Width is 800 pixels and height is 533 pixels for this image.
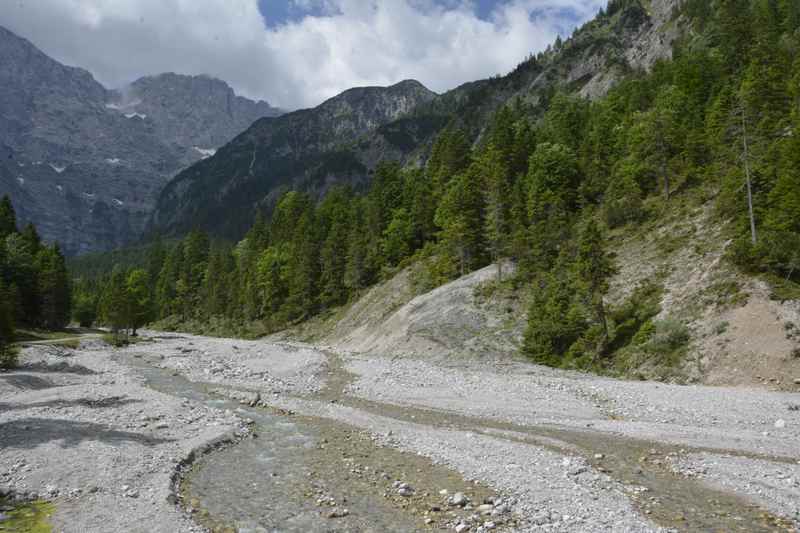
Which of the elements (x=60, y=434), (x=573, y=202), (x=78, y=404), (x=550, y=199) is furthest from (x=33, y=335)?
(x=573, y=202)

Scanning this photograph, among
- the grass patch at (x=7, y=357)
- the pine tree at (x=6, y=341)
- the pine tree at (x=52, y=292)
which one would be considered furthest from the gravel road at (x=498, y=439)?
the pine tree at (x=52, y=292)

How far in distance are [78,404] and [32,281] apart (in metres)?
58.6

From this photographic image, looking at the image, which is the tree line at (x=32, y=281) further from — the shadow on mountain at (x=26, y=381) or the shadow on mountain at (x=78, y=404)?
the shadow on mountain at (x=78, y=404)

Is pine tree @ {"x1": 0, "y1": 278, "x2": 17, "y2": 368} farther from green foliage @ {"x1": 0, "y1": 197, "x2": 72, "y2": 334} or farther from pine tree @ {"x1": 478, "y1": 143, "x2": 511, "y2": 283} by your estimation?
pine tree @ {"x1": 478, "y1": 143, "x2": 511, "y2": 283}

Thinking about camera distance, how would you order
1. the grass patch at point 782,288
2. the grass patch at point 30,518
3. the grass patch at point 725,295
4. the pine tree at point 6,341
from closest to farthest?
1. the grass patch at point 30,518
2. the grass patch at point 782,288
3. the grass patch at point 725,295
4. the pine tree at point 6,341

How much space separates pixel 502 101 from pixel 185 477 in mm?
181134

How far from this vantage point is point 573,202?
64.6m

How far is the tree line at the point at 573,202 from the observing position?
133 feet

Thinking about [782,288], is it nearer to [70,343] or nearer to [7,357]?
[7,357]

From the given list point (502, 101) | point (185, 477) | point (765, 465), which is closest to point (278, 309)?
point (185, 477)

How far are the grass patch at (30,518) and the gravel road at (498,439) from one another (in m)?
0.36

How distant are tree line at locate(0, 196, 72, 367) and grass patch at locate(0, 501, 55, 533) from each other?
59.8 metres

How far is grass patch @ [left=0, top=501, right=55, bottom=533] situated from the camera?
11.9 m

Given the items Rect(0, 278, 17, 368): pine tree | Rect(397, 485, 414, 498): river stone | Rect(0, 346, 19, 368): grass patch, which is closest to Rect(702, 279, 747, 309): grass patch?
Rect(397, 485, 414, 498): river stone
